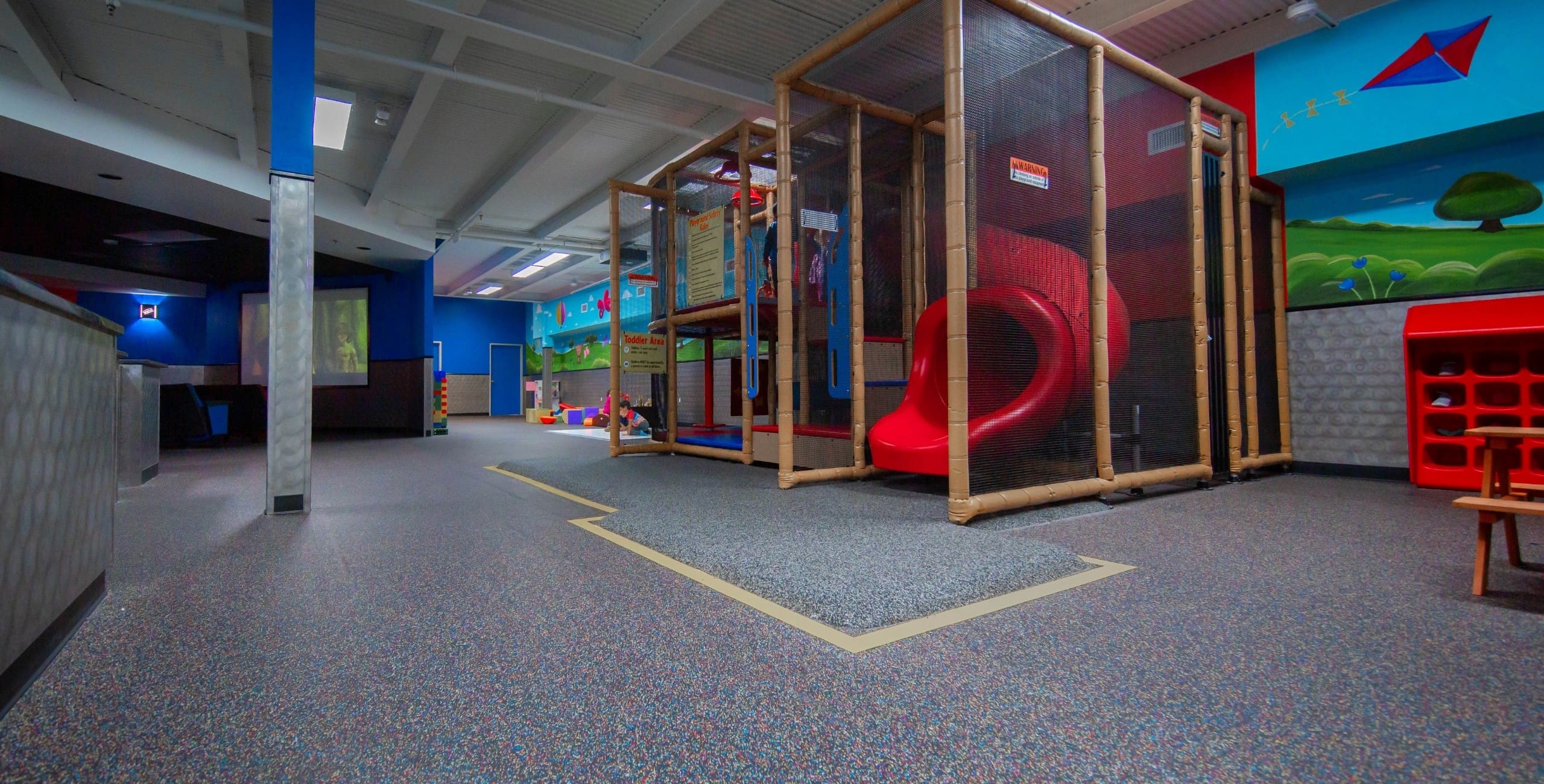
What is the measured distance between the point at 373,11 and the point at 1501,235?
302 inches

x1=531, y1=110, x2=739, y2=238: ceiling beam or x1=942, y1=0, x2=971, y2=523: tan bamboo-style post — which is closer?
x1=942, y1=0, x2=971, y2=523: tan bamboo-style post

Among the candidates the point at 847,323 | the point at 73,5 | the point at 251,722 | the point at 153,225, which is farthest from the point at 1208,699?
the point at 153,225

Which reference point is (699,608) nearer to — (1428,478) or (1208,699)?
(1208,699)

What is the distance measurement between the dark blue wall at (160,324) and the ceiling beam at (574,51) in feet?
30.7

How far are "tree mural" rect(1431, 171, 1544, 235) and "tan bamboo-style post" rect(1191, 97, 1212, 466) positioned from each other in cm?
169

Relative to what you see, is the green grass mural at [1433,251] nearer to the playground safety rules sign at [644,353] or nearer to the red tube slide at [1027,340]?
the red tube slide at [1027,340]

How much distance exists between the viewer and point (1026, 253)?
310 cm

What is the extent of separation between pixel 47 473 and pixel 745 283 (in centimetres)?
375

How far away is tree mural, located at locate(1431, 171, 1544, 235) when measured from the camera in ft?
12.5

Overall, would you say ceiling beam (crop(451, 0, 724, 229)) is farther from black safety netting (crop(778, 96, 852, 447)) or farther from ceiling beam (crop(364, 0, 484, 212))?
black safety netting (crop(778, 96, 852, 447))

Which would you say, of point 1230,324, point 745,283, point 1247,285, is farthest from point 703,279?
point 1247,285

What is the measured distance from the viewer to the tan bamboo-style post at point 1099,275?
3203 mm

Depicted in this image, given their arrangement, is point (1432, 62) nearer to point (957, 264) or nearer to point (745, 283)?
point (957, 264)

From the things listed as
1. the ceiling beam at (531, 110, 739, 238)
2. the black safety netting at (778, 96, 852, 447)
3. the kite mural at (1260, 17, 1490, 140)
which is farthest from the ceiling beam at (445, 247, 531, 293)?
the kite mural at (1260, 17, 1490, 140)
